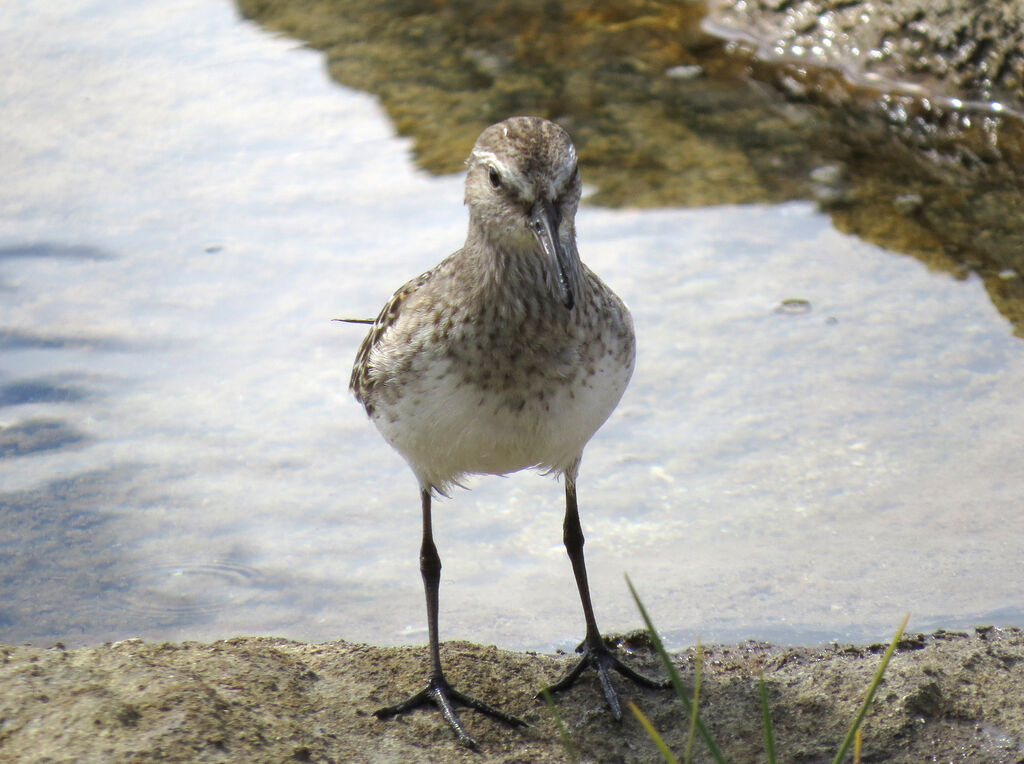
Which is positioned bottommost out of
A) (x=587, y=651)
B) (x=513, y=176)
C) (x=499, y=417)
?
(x=587, y=651)

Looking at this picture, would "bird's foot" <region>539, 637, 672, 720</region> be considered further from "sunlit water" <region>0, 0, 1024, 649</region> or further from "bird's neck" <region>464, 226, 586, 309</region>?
"bird's neck" <region>464, 226, 586, 309</region>

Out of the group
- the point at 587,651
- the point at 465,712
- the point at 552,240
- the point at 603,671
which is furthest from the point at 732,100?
the point at 465,712

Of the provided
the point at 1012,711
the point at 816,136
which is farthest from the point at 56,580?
the point at 816,136

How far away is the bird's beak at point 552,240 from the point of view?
12.4 feet

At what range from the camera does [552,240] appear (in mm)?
3816

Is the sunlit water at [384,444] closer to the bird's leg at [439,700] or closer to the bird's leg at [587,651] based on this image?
the bird's leg at [587,651]

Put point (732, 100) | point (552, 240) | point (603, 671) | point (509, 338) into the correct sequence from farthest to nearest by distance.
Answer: point (732, 100)
point (603, 671)
point (509, 338)
point (552, 240)

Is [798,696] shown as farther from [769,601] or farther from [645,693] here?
[769,601]

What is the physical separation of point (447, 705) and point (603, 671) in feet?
2.07

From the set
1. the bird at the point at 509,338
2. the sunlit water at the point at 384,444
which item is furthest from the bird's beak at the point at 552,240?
the sunlit water at the point at 384,444

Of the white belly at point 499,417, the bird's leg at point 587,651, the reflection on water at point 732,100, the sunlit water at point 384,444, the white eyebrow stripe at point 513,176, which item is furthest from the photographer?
the reflection on water at point 732,100

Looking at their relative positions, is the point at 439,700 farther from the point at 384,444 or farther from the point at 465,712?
the point at 384,444

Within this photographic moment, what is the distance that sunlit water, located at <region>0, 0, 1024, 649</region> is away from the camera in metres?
5.40

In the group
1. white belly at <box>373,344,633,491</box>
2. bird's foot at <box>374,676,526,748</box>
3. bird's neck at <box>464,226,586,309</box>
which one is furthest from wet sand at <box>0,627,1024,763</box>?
bird's neck at <box>464,226,586,309</box>
